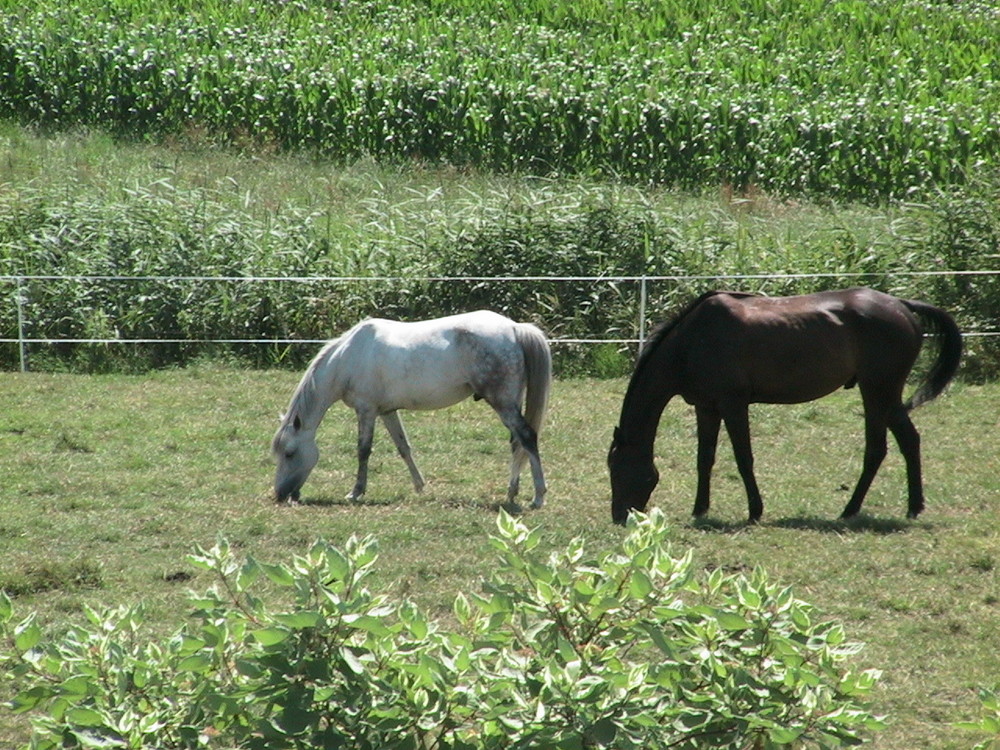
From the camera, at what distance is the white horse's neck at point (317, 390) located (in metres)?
8.97

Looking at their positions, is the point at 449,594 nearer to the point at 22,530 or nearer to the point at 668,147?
the point at 22,530

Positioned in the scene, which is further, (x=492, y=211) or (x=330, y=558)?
(x=492, y=211)

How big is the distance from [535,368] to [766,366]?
163 centimetres

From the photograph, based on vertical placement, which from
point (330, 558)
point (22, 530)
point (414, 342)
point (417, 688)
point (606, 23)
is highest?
point (606, 23)

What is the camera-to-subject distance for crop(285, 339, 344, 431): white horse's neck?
897cm

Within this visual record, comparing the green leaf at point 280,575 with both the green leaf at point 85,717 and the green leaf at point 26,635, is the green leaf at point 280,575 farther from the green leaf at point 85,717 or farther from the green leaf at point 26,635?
the green leaf at point 26,635

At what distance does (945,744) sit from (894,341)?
3.58 m

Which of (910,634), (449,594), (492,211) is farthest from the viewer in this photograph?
(492,211)

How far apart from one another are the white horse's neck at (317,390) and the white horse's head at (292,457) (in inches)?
2.4

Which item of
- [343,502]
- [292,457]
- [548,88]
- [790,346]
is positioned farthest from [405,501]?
[548,88]

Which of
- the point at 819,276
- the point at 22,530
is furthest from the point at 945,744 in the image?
the point at 819,276

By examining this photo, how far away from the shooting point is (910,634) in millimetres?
6227

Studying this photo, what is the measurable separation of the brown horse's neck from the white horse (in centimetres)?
79

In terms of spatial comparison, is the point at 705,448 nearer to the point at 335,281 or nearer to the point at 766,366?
the point at 766,366
